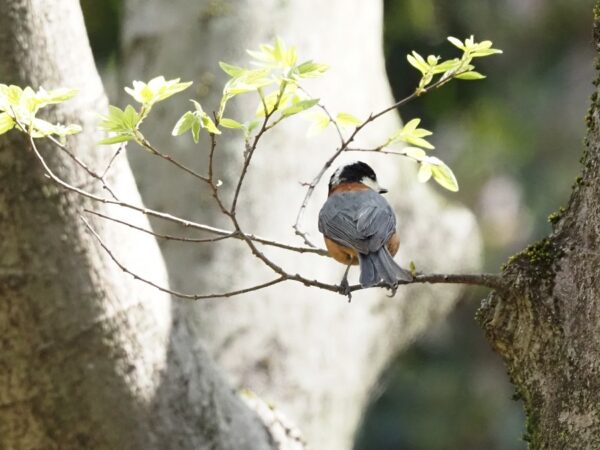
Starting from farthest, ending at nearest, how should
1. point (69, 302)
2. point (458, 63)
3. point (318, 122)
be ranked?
point (69, 302) → point (318, 122) → point (458, 63)

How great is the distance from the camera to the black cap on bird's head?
11.0 ft

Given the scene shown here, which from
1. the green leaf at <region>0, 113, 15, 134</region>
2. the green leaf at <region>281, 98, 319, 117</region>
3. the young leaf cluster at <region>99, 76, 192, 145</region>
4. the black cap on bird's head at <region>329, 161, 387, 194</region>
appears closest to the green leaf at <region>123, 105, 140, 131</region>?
the young leaf cluster at <region>99, 76, 192, 145</region>

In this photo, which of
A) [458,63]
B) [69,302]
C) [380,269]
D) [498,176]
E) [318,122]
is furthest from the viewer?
[498,176]

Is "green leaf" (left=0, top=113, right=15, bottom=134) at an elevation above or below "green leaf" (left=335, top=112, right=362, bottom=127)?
below

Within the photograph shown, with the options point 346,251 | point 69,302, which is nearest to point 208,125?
point 69,302

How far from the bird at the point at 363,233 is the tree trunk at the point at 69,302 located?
0.54 metres

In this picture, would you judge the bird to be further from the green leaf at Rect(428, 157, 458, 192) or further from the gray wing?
the green leaf at Rect(428, 157, 458, 192)

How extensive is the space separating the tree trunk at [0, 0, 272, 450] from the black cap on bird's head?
3.12 feet

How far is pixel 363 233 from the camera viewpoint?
9.41 feet

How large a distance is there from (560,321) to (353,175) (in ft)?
4.65

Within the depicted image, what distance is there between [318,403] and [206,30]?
55.1 inches

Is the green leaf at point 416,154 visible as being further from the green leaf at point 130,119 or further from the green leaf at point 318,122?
the green leaf at point 130,119

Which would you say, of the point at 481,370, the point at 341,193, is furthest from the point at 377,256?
the point at 481,370

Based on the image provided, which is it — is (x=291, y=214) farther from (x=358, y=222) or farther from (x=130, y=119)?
(x=130, y=119)
